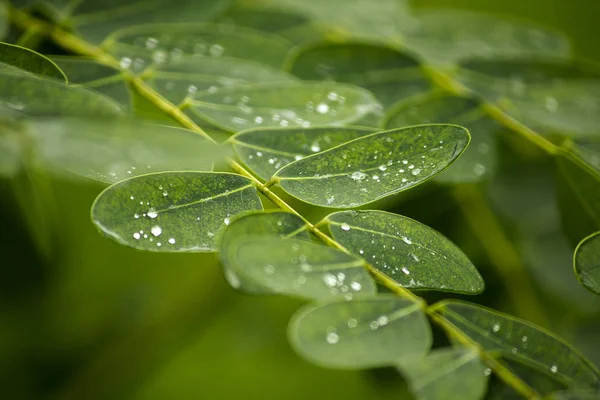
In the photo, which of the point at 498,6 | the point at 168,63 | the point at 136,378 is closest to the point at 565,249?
the point at 168,63

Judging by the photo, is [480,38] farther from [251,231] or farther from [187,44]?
[251,231]

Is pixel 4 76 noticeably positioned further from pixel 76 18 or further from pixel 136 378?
pixel 136 378

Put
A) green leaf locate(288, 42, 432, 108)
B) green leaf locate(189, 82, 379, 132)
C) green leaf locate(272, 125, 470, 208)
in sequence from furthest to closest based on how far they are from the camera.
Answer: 1. green leaf locate(288, 42, 432, 108)
2. green leaf locate(189, 82, 379, 132)
3. green leaf locate(272, 125, 470, 208)

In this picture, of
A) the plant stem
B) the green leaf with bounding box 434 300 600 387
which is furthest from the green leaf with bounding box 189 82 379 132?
the green leaf with bounding box 434 300 600 387

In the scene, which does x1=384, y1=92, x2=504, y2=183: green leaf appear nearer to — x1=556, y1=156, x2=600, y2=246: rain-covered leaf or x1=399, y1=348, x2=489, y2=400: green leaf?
x1=556, y1=156, x2=600, y2=246: rain-covered leaf

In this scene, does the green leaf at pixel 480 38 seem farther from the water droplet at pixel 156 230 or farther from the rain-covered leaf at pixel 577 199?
the water droplet at pixel 156 230

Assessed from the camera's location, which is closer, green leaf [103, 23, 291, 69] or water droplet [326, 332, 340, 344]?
water droplet [326, 332, 340, 344]

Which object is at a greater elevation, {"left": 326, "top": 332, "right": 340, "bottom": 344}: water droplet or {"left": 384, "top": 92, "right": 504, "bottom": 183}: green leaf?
{"left": 384, "top": 92, "right": 504, "bottom": 183}: green leaf

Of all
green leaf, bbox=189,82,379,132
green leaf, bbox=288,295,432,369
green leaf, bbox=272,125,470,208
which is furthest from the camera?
green leaf, bbox=189,82,379,132
